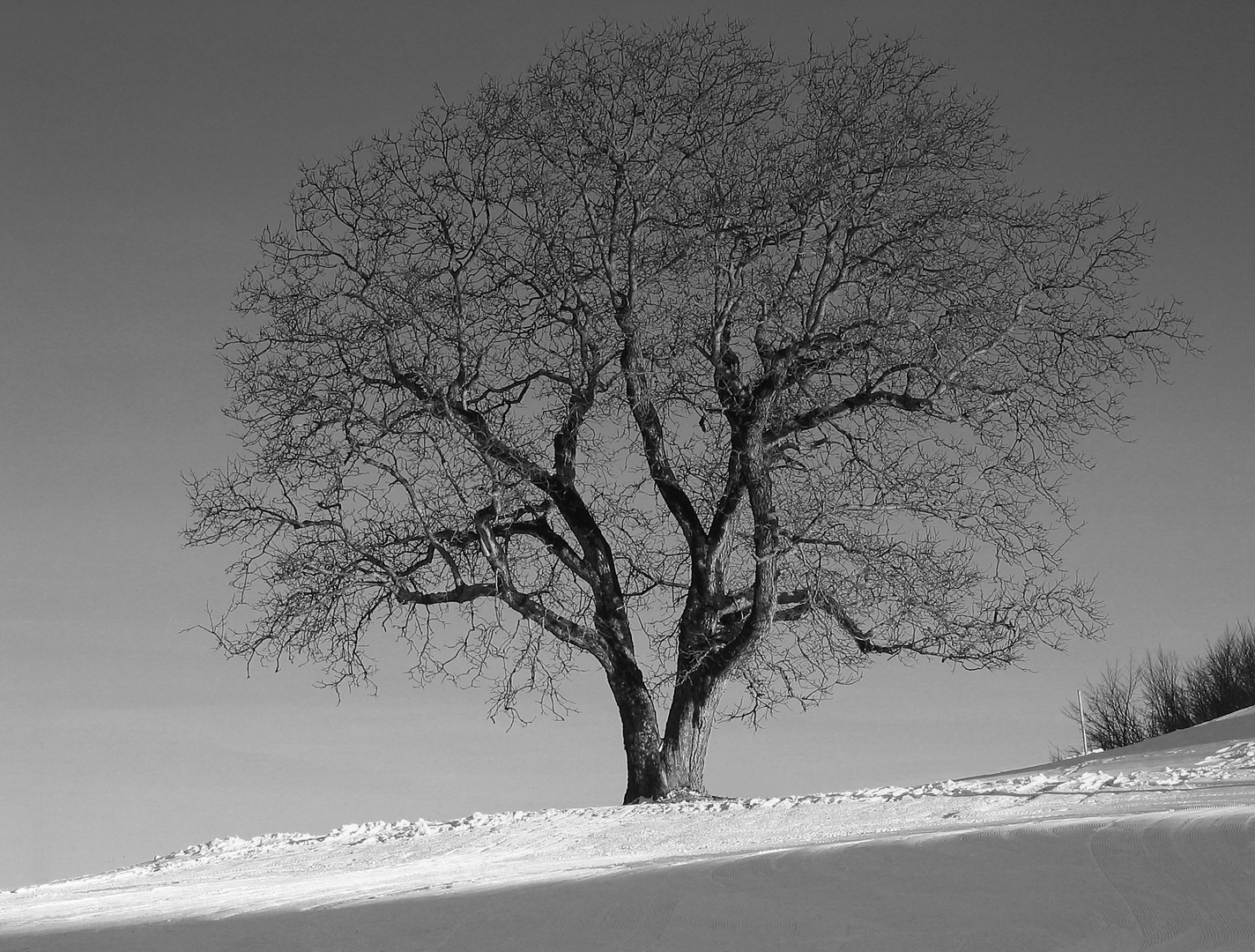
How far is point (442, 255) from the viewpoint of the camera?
12414mm

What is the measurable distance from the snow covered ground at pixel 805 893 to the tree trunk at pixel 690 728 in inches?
145

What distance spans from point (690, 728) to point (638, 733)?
51cm

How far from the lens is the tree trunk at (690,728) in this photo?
1160 cm

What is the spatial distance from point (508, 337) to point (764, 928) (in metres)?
8.40

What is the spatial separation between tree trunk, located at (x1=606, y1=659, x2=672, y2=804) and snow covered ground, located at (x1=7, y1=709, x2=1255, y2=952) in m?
3.67

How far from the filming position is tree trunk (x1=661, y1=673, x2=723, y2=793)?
38.1 feet

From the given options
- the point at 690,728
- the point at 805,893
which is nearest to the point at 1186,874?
the point at 805,893

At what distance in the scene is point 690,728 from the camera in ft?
38.4

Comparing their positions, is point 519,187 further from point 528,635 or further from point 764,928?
point 764,928

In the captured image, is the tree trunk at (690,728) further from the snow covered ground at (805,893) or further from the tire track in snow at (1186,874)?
the tire track in snow at (1186,874)

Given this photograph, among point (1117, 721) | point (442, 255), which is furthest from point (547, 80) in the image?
point (1117, 721)

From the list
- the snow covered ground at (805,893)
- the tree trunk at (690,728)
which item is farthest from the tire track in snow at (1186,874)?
the tree trunk at (690,728)

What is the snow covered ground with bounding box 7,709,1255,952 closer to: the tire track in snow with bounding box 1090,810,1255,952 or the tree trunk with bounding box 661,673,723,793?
the tire track in snow with bounding box 1090,810,1255,952

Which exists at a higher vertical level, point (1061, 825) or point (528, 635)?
point (528, 635)
